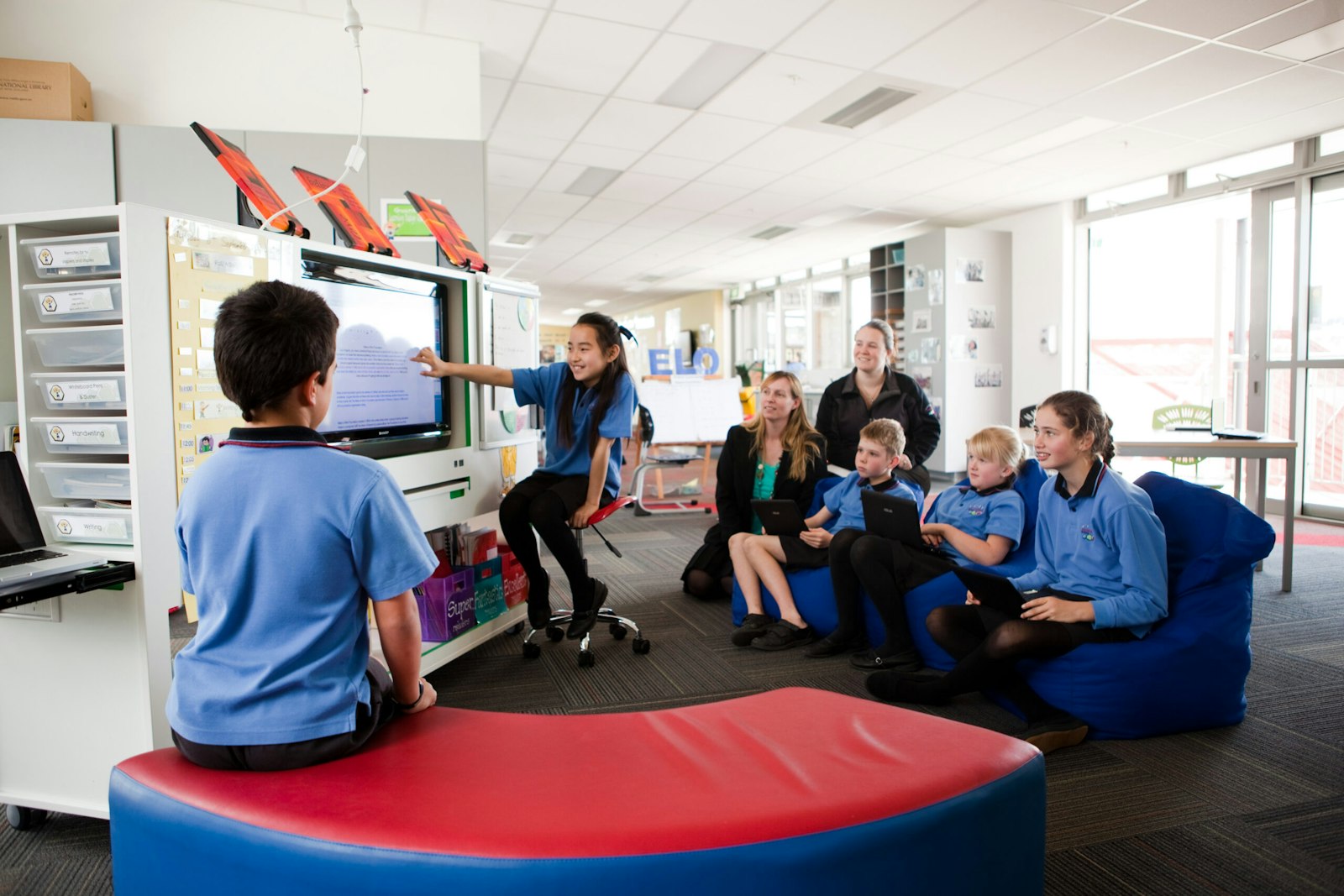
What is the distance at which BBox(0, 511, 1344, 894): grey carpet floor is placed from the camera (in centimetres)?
162

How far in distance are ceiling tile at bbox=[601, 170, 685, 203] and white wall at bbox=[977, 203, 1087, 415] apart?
3.52m

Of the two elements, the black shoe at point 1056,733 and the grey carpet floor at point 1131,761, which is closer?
the grey carpet floor at point 1131,761

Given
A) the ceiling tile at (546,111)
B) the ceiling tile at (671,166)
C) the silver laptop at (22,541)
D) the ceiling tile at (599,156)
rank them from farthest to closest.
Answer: the ceiling tile at (671,166)
the ceiling tile at (599,156)
the ceiling tile at (546,111)
the silver laptop at (22,541)

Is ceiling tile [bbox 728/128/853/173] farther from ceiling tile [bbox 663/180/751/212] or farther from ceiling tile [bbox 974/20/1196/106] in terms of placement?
ceiling tile [bbox 974/20/1196/106]

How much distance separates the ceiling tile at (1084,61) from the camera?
4059 mm

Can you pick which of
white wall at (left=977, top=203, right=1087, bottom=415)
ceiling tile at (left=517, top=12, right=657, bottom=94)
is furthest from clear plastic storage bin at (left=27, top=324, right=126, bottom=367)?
white wall at (left=977, top=203, right=1087, bottom=415)

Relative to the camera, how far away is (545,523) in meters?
2.77

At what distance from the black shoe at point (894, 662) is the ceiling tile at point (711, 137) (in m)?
3.86

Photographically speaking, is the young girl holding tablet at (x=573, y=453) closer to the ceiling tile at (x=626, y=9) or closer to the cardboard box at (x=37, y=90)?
the ceiling tile at (x=626, y=9)

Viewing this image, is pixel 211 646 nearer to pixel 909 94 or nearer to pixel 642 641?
pixel 642 641

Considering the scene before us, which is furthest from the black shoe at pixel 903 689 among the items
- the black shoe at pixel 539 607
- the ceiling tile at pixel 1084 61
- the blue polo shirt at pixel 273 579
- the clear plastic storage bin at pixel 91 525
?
the ceiling tile at pixel 1084 61

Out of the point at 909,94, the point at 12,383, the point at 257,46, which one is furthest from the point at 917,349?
the point at 12,383

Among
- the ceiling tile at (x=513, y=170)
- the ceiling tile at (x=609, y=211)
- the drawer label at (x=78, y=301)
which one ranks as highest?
the ceiling tile at (x=609, y=211)

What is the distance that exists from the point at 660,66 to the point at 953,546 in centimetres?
318
